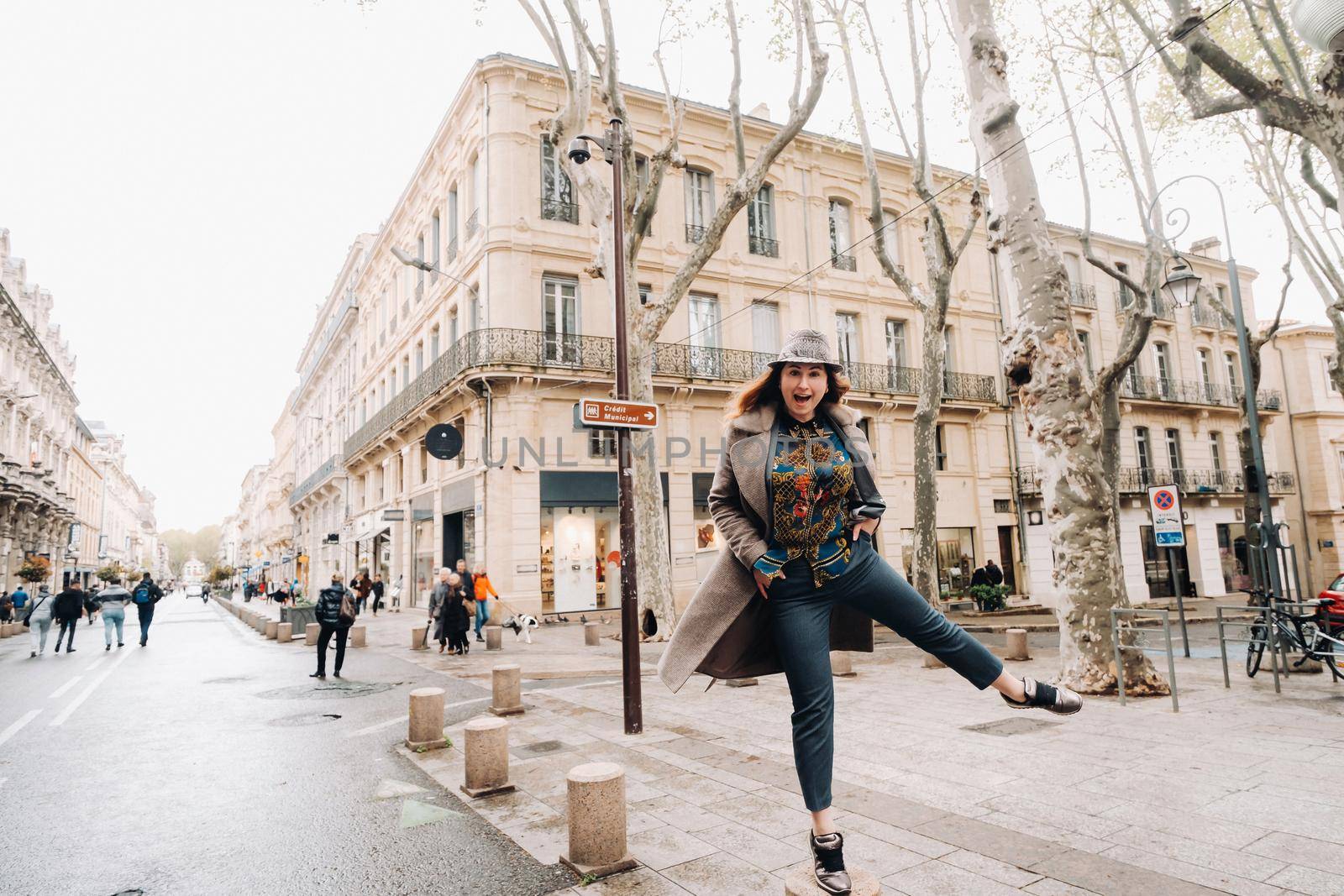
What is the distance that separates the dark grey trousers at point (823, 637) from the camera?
9.12ft

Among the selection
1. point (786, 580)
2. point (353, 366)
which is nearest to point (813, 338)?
point (786, 580)

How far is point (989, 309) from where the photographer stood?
28516 millimetres

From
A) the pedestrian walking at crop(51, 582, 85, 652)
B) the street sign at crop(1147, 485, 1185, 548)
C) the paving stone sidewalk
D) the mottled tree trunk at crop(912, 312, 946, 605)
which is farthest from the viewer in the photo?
the pedestrian walking at crop(51, 582, 85, 652)

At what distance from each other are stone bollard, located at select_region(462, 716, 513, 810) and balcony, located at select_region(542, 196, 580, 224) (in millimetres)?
18570

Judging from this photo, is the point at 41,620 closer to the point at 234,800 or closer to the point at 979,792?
the point at 234,800

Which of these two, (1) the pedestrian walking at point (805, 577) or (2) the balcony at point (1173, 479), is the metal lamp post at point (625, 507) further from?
(2) the balcony at point (1173, 479)

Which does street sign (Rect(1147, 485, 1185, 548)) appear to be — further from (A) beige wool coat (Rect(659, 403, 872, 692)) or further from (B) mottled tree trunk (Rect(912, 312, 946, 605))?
(A) beige wool coat (Rect(659, 403, 872, 692))

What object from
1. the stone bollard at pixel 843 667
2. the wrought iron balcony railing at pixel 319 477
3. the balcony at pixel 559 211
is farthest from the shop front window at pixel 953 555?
the wrought iron balcony railing at pixel 319 477

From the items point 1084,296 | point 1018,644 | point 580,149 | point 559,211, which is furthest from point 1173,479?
point 580,149

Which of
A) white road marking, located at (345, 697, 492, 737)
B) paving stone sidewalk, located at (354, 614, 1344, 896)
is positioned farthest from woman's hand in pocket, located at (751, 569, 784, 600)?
white road marking, located at (345, 697, 492, 737)

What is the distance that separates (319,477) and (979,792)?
4389 cm

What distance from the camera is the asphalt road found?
12.6ft

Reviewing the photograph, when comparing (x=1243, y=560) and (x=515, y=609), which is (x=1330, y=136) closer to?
(x=515, y=609)

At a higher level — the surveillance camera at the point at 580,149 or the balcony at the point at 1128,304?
the balcony at the point at 1128,304
